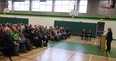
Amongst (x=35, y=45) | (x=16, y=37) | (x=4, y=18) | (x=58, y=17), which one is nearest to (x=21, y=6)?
(x=4, y=18)

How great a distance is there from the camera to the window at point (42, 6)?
26078 millimetres

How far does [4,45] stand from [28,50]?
2607 millimetres

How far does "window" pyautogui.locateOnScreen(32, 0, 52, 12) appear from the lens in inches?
1027

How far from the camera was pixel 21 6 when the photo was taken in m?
27.9

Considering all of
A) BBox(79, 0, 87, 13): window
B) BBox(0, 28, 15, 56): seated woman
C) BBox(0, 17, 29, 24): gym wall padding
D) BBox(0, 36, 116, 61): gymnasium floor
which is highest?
BBox(79, 0, 87, 13): window

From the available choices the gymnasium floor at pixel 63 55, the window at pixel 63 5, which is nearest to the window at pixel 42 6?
the window at pixel 63 5

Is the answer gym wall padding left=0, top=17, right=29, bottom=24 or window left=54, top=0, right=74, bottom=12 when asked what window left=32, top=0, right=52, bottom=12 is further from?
gym wall padding left=0, top=17, right=29, bottom=24

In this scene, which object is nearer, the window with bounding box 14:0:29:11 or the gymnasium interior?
the gymnasium interior

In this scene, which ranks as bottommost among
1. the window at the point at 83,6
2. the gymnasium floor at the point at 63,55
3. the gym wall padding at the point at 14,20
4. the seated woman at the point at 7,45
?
the gymnasium floor at the point at 63,55

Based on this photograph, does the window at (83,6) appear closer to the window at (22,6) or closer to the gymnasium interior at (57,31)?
the gymnasium interior at (57,31)

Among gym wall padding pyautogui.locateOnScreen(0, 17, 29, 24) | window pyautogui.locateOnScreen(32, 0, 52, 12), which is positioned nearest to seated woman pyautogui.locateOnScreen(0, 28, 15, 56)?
gym wall padding pyautogui.locateOnScreen(0, 17, 29, 24)

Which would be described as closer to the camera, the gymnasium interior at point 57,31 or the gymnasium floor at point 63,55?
the gymnasium floor at point 63,55

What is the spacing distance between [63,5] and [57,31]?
1222 cm

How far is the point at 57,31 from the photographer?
14039 mm
